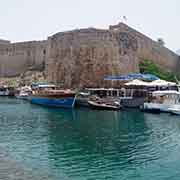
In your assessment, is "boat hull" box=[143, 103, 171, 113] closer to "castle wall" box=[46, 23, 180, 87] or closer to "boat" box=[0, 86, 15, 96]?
"castle wall" box=[46, 23, 180, 87]

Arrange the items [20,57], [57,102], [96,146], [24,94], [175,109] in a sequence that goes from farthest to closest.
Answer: [20,57] < [24,94] < [57,102] < [175,109] < [96,146]

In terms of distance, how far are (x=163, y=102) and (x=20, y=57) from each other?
115 ft

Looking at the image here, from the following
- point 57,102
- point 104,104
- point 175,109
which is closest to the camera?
point 175,109

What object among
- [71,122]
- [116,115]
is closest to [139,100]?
[116,115]

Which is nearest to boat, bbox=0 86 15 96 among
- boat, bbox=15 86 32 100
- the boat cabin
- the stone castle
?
boat, bbox=15 86 32 100

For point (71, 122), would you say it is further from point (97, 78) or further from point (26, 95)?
point (26, 95)

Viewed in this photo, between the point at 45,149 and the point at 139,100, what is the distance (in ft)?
60.4

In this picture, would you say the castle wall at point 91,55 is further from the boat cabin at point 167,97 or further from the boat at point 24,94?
the boat cabin at point 167,97

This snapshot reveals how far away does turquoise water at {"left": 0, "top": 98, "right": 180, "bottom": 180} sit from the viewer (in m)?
10.8

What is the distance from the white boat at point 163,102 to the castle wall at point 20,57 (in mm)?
28863

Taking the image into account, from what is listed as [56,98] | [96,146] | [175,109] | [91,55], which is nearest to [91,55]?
[91,55]

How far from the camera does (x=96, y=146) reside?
14250 mm

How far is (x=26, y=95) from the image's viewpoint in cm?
4403

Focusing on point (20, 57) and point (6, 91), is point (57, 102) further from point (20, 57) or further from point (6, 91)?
point (20, 57)
